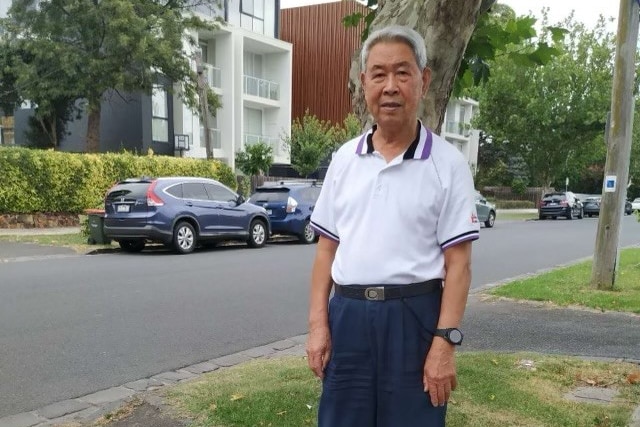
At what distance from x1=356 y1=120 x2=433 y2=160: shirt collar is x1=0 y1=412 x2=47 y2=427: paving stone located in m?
2.93

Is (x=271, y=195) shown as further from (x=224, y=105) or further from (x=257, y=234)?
(x=224, y=105)

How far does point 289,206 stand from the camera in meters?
15.4

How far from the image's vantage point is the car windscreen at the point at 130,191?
41.2 feet

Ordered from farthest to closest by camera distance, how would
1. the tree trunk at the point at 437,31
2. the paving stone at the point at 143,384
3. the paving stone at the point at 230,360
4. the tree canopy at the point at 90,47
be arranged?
1. the tree canopy at the point at 90,47
2. the paving stone at the point at 230,360
3. the paving stone at the point at 143,384
4. the tree trunk at the point at 437,31

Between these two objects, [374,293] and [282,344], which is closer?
[374,293]

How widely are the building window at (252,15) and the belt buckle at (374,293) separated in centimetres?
2938

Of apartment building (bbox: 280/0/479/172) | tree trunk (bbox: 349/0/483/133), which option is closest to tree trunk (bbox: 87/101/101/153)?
apartment building (bbox: 280/0/479/172)

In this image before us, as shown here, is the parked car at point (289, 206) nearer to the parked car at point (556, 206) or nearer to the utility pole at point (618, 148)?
the utility pole at point (618, 148)

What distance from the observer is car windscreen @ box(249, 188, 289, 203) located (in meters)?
15.7

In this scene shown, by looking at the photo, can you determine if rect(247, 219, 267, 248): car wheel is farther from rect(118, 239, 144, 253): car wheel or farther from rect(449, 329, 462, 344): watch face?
rect(449, 329, 462, 344): watch face

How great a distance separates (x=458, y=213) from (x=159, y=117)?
2560cm

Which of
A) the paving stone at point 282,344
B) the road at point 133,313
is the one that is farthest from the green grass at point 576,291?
the paving stone at point 282,344

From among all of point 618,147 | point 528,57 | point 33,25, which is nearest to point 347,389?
point 528,57

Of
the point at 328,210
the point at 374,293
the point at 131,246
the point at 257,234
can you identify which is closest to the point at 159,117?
the point at 257,234
